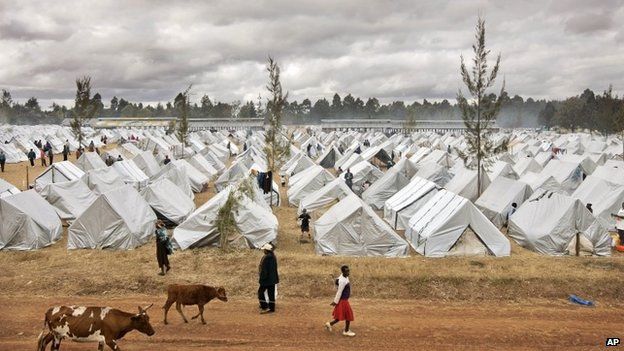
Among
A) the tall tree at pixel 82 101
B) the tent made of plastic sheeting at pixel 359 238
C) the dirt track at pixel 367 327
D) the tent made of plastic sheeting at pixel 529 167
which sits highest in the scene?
the tall tree at pixel 82 101

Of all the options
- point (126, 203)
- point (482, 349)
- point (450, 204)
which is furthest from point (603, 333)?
point (126, 203)

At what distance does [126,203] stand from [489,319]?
42.7 feet

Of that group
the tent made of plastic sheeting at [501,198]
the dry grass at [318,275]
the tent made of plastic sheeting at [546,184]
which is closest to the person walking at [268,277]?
the dry grass at [318,275]

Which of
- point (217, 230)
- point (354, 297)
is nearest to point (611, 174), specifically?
point (354, 297)

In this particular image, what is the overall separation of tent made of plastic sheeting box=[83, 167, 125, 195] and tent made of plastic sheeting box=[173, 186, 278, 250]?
9679 millimetres

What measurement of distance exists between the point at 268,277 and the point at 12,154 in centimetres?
4519

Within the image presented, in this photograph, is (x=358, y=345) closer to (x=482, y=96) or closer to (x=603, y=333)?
(x=603, y=333)

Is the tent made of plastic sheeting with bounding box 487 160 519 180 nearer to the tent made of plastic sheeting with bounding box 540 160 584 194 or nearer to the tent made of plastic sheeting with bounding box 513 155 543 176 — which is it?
the tent made of plastic sheeting with bounding box 540 160 584 194

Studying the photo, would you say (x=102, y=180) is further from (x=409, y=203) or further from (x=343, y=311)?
(x=343, y=311)

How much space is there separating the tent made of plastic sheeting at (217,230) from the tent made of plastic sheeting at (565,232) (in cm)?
961

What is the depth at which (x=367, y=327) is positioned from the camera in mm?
9633

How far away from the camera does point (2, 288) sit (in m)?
11.9

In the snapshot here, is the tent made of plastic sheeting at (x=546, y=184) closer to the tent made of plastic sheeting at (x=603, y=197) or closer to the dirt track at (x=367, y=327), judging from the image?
the tent made of plastic sheeting at (x=603, y=197)

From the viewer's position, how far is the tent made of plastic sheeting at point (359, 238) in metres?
15.9
